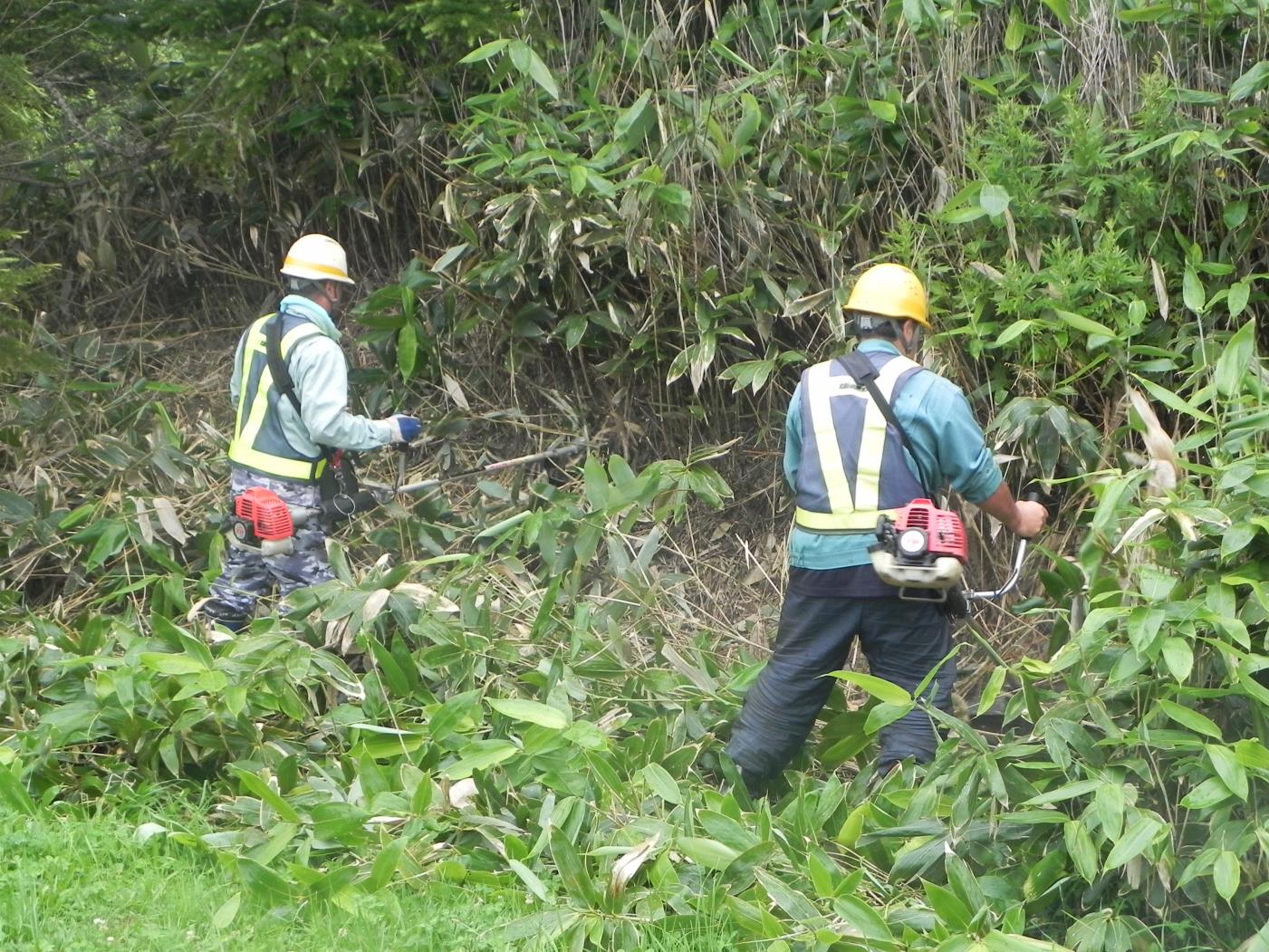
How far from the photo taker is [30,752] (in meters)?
4.71

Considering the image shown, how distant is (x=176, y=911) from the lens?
3.87 meters

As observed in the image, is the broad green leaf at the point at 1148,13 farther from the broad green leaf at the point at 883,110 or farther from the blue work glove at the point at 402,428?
the blue work glove at the point at 402,428

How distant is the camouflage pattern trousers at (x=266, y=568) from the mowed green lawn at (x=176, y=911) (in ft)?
4.95

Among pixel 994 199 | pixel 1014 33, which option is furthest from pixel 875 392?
pixel 1014 33

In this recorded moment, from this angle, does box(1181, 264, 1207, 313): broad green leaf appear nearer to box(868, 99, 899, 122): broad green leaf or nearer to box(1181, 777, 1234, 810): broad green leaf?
box(868, 99, 899, 122): broad green leaf

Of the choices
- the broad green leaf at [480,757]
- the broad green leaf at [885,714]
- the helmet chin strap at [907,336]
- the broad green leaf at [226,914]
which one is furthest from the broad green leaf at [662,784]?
the helmet chin strap at [907,336]

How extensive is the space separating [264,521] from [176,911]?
6.15 feet

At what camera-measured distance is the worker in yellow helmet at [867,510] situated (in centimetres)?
439

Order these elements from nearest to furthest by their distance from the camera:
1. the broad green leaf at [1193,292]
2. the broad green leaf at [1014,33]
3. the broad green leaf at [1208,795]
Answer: the broad green leaf at [1208,795] < the broad green leaf at [1193,292] < the broad green leaf at [1014,33]

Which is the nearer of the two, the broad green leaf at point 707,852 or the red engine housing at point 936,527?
the broad green leaf at point 707,852

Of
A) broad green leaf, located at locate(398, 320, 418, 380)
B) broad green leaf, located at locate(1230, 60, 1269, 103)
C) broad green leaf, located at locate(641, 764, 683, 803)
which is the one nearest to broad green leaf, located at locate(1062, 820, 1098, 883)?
broad green leaf, located at locate(641, 764, 683, 803)

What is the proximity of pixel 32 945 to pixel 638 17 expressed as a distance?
4935mm

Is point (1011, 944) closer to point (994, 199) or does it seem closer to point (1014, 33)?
point (994, 199)

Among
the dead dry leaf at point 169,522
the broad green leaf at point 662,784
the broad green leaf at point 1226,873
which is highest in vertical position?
the broad green leaf at point 1226,873
